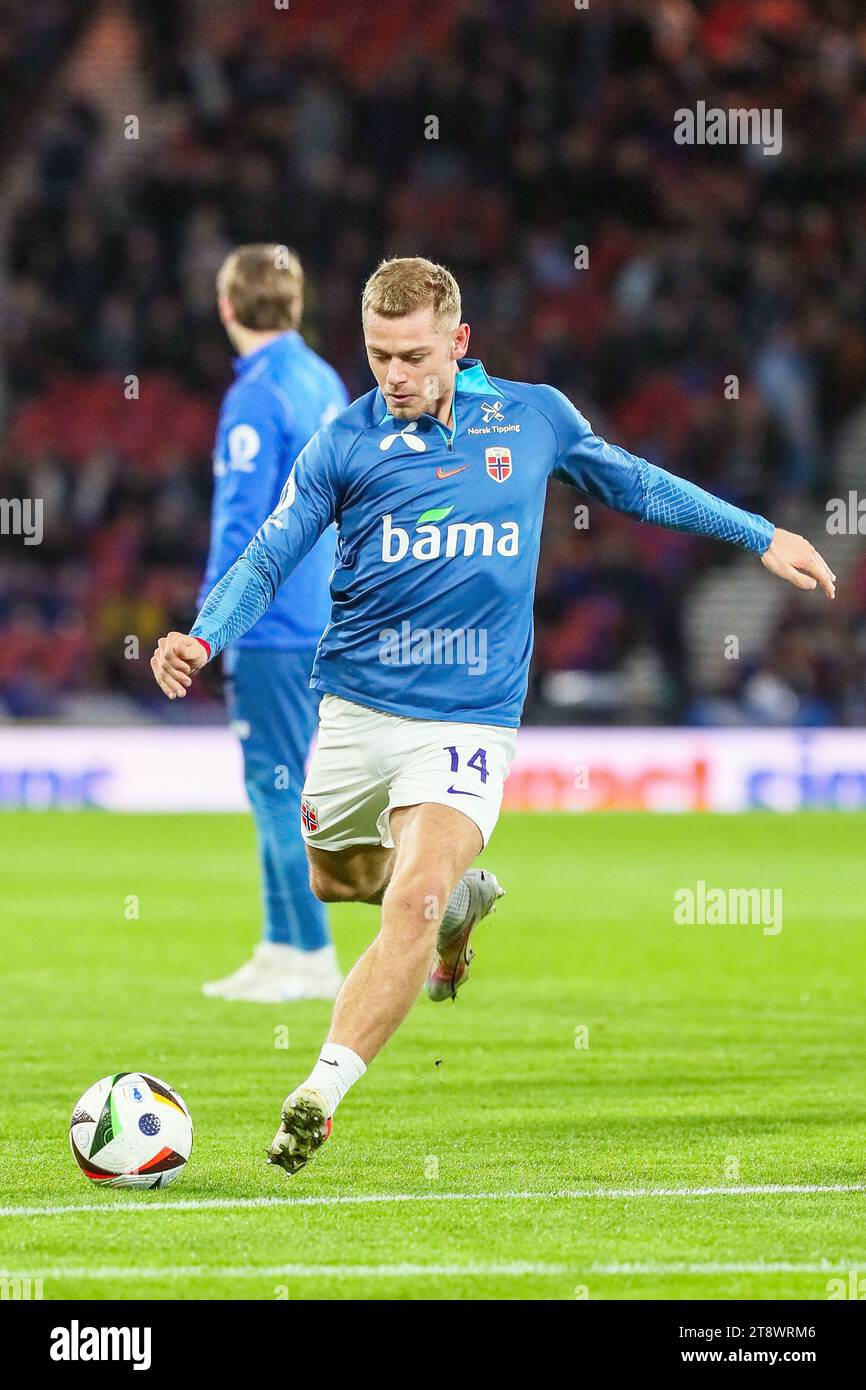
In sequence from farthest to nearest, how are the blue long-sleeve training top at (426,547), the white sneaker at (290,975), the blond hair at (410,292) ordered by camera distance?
1. the white sneaker at (290,975)
2. the blue long-sleeve training top at (426,547)
3. the blond hair at (410,292)

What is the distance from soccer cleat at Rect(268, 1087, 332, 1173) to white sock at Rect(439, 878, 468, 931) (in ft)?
3.84

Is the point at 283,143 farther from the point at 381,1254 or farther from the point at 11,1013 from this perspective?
the point at 381,1254

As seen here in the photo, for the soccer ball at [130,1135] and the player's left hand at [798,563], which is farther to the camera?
the player's left hand at [798,563]

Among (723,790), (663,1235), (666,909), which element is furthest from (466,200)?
(663,1235)

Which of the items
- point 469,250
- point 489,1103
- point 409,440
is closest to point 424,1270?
point 489,1103

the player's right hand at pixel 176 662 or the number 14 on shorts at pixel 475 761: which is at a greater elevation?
the player's right hand at pixel 176 662

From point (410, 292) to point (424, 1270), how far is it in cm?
253

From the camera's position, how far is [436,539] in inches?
235

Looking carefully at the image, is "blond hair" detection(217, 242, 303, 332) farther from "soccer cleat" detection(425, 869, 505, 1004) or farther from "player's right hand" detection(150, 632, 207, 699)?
"player's right hand" detection(150, 632, 207, 699)

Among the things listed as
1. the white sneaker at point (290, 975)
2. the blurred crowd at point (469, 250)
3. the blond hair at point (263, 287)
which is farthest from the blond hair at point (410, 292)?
the blurred crowd at point (469, 250)

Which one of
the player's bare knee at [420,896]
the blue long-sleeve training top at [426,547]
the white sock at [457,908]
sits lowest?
the player's bare knee at [420,896]

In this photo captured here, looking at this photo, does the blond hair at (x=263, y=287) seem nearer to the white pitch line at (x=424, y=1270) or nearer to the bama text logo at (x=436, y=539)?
the bama text logo at (x=436, y=539)
